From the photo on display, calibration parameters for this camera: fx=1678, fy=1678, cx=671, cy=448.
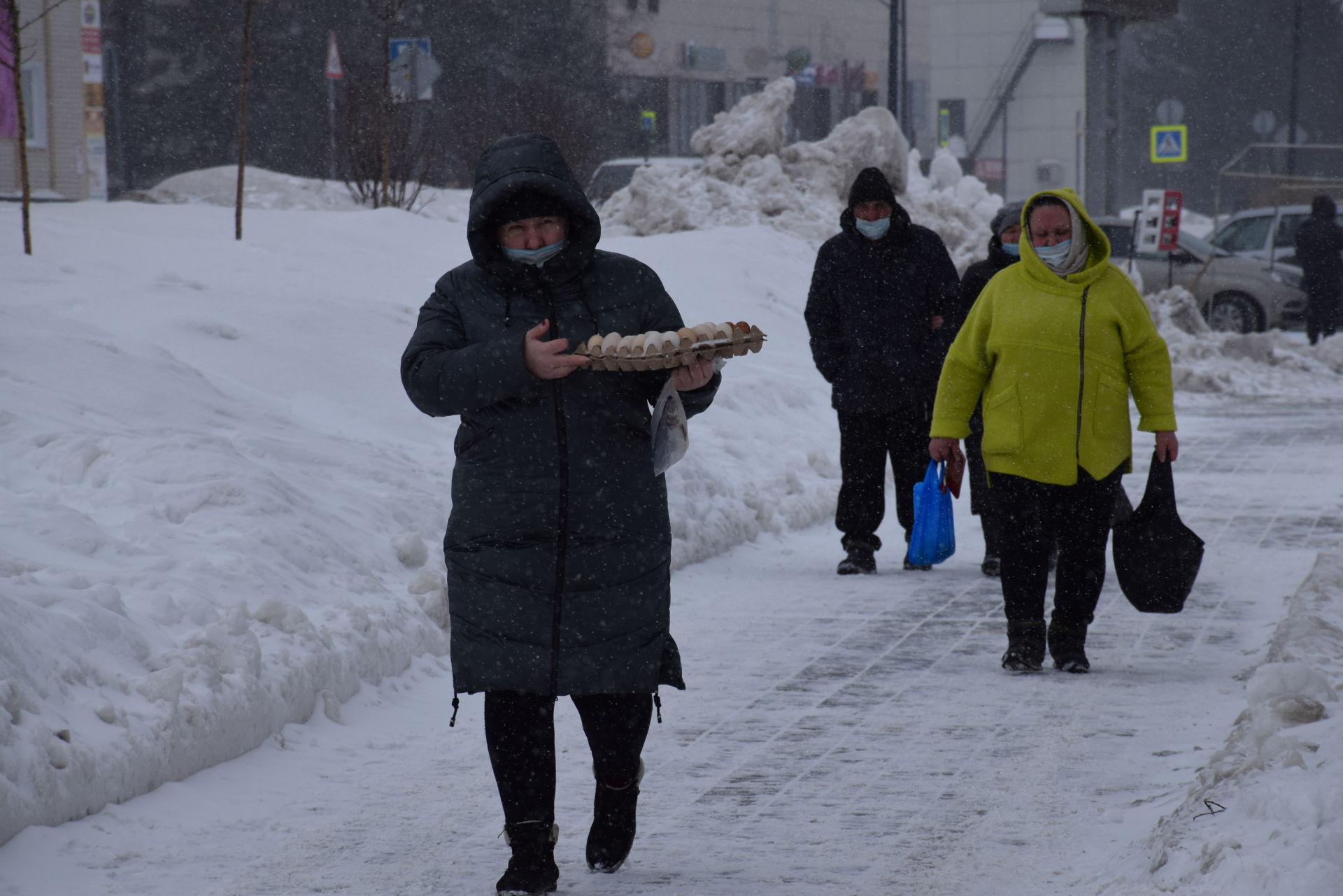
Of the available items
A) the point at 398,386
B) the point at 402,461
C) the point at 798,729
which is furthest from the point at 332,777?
the point at 398,386

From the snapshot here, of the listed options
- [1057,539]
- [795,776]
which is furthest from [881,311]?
[795,776]

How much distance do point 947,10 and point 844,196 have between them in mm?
35061

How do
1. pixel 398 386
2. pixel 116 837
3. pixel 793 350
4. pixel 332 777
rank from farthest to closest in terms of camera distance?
pixel 793 350 → pixel 398 386 → pixel 332 777 → pixel 116 837

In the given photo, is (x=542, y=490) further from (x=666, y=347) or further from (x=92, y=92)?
(x=92, y=92)

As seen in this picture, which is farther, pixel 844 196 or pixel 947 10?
pixel 947 10

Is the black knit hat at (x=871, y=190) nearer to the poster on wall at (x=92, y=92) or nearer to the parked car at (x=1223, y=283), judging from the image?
the parked car at (x=1223, y=283)

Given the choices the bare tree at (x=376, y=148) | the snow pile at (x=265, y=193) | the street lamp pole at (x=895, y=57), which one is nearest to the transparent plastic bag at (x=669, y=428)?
the bare tree at (x=376, y=148)

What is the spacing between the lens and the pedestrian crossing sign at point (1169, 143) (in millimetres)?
27109

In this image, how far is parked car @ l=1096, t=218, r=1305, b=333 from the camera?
22.0 meters

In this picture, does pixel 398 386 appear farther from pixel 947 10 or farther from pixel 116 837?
pixel 947 10

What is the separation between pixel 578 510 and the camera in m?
3.50

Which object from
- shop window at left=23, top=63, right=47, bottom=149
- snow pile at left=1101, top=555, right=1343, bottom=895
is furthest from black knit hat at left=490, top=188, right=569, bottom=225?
shop window at left=23, top=63, right=47, bottom=149

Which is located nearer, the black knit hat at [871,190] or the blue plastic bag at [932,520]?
the blue plastic bag at [932,520]

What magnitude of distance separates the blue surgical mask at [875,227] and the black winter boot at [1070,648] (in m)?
2.27
